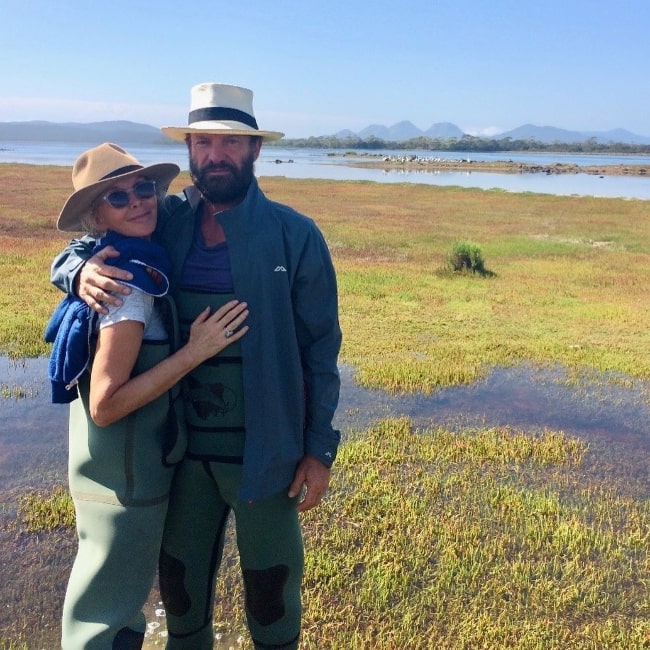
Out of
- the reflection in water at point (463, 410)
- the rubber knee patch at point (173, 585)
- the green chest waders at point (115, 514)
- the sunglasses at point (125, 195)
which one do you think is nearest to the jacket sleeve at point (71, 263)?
the sunglasses at point (125, 195)

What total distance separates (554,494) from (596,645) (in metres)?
1.79

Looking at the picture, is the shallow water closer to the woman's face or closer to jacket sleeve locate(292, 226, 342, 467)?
jacket sleeve locate(292, 226, 342, 467)

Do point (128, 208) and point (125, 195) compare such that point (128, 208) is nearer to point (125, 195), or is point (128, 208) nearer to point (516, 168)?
point (125, 195)

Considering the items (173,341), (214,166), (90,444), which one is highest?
(214,166)

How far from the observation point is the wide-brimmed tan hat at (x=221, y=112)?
7.47 feet

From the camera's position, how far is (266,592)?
259cm

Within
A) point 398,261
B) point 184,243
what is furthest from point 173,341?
point 398,261

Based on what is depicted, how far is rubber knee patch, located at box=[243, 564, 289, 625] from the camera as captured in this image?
8.42 feet

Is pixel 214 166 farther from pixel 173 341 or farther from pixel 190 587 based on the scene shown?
pixel 190 587

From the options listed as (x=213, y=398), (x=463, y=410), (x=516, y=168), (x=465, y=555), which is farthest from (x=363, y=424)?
(x=516, y=168)

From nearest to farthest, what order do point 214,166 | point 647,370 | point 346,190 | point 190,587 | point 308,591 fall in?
point 214,166 < point 190,587 < point 308,591 < point 647,370 < point 346,190

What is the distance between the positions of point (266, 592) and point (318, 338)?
41.7 inches

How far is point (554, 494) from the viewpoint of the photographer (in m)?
5.23

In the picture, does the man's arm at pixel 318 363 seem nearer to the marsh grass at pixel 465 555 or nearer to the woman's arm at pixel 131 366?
the woman's arm at pixel 131 366
